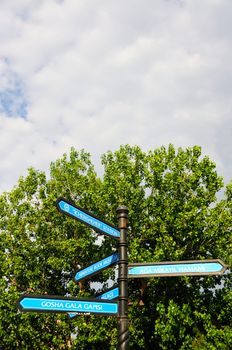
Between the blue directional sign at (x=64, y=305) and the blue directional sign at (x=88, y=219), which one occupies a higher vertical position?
the blue directional sign at (x=88, y=219)

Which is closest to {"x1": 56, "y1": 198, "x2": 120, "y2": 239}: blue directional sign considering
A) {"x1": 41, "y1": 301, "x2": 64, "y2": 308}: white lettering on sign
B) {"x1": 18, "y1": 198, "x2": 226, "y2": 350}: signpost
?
{"x1": 18, "y1": 198, "x2": 226, "y2": 350}: signpost

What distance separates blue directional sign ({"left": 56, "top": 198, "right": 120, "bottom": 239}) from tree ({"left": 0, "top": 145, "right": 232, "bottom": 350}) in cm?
1305

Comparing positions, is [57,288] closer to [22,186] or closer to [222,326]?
[22,186]

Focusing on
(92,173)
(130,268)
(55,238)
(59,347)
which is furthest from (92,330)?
(130,268)

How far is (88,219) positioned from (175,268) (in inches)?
58.6

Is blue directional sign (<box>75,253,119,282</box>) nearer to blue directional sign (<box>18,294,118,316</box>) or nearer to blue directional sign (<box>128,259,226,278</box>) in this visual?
blue directional sign (<box>128,259,226,278</box>)

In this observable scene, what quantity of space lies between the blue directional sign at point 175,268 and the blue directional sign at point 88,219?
0.58 metres

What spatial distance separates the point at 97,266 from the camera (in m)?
6.68

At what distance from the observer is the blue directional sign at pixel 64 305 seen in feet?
18.5

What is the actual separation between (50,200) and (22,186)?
221 centimetres

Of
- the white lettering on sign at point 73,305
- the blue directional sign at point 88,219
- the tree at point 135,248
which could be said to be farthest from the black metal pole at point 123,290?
the tree at point 135,248

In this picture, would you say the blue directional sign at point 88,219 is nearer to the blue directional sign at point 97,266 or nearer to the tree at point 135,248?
the blue directional sign at point 97,266

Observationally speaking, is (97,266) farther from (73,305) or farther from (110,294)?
(73,305)

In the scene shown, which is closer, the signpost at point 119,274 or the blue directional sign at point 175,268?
the signpost at point 119,274
